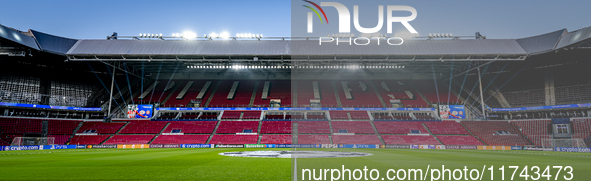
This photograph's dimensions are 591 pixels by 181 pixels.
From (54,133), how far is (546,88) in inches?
2428

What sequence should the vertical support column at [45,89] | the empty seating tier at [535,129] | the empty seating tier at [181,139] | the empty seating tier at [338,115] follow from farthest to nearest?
the empty seating tier at [338,115]
the vertical support column at [45,89]
the empty seating tier at [181,139]
the empty seating tier at [535,129]

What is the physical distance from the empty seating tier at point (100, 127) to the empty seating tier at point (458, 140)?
132 ft

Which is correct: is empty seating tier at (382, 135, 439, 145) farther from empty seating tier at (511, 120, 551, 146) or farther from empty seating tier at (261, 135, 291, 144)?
empty seating tier at (261, 135, 291, 144)

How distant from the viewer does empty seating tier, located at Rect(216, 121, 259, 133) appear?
128 ft

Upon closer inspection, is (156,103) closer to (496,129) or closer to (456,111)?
(456,111)

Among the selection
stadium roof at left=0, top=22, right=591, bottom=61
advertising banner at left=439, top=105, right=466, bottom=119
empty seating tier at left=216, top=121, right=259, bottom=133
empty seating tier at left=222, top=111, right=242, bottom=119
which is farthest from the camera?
empty seating tier at left=222, top=111, right=242, bottom=119

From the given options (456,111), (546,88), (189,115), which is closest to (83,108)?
(189,115)

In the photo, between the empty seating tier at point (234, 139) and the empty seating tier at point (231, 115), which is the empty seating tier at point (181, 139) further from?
the empty seating tier at point (231, 115)

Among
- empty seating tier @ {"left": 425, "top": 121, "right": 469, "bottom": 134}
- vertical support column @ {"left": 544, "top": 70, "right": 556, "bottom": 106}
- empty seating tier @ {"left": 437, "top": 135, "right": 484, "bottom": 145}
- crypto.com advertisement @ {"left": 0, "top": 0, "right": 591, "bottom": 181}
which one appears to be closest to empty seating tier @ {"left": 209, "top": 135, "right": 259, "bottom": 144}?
crypto.com advertisement @ {"left": 0, "top": 0, "right": 591, "bottom": 181}

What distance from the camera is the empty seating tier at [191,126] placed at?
3925cm

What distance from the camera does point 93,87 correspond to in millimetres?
46469

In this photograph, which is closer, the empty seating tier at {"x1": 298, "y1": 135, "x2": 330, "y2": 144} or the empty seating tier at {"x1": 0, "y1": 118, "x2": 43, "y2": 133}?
the empty seating tier at {"x1": 0, "y1": 118, "x2": 43, "y2": 133}

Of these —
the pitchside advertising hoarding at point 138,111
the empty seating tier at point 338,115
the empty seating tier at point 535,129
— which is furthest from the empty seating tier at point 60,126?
the empty seating tier at point 535,129

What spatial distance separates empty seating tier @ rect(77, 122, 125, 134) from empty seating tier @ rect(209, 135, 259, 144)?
13.3 m
